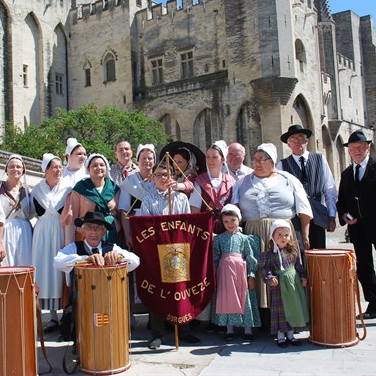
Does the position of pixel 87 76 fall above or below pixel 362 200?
above

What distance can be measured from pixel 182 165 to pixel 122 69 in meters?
27.0

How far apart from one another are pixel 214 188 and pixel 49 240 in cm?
210

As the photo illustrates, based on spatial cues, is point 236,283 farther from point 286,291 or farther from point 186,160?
→ point 186,160

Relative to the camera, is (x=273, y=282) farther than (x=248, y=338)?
No

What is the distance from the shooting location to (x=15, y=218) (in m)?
6.23

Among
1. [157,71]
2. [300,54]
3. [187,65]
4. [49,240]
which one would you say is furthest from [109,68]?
[49,240]

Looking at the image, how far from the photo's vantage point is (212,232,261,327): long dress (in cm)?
536

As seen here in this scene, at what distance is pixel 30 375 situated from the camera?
4188 millimetres

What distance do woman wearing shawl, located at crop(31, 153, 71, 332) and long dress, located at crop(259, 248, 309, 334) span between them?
2.50 meters

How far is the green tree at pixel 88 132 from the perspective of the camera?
23656mm

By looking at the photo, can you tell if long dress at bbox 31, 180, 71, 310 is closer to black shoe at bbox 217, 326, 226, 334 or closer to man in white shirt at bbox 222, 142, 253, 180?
black shoe at bbox 217, 326, 226, 334

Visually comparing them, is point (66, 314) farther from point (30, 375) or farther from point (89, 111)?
point (89, 111)

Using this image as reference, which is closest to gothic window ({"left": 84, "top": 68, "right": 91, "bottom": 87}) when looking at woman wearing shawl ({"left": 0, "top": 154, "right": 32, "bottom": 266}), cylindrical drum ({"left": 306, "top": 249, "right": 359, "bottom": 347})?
woman wearing shawl ({"left": 0, "top": 154, "right": 32, "bottom": 266})

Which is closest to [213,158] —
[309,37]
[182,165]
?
[182,165]
